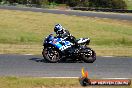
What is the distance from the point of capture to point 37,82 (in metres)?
11.9

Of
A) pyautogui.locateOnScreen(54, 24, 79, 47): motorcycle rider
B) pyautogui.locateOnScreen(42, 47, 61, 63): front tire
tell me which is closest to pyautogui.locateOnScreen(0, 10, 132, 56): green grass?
pyautogui.locateOnScreen(42, 47, 61, 63): front tire

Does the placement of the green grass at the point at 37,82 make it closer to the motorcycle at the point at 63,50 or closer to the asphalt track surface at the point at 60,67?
the asphalt track surface at the point at 60,67

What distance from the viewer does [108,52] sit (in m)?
20.0

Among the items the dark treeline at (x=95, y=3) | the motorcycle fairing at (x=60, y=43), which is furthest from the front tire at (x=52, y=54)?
the dark treeline at (x=95, y=3)

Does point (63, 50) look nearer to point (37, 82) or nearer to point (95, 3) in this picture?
point (37, 82)

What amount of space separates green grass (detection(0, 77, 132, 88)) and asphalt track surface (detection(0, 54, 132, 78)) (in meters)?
1.02

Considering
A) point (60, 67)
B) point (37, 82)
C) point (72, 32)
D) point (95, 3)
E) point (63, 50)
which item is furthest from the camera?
point (95, 3)

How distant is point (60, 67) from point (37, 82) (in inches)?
132

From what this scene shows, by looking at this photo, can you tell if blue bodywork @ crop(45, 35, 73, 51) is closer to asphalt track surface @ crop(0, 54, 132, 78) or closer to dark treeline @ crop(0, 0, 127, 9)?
asphalt track surface @ crop(0, 54, 132, 78)

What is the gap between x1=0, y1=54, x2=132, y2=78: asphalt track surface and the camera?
1369 cm

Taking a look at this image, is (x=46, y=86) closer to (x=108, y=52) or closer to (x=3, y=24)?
(x=108, y=52)

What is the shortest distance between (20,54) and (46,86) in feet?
22.8

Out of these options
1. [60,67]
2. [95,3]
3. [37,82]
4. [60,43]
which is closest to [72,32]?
[60,43]

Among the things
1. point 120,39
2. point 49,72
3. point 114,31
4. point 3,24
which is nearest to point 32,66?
point 49,72
